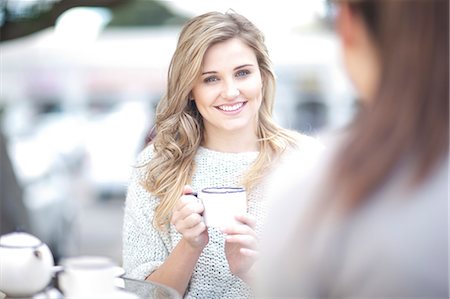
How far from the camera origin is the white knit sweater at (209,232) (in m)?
2.54

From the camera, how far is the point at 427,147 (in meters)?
1.34

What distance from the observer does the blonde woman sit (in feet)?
8.36

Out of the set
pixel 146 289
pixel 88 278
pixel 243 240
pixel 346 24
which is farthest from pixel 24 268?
pixel 346 24

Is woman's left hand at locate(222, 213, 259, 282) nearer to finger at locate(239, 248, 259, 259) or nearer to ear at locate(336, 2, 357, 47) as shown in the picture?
finger at locate(239, 248, 259, 259)

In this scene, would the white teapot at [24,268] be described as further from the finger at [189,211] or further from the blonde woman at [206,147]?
the blonde woman at [206,147]

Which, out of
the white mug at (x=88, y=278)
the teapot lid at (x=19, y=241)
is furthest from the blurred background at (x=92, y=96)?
the white mug at (x=88, y=278)

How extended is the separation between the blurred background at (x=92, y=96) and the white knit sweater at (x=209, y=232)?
241 cm

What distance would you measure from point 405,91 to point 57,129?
1321 centimetres

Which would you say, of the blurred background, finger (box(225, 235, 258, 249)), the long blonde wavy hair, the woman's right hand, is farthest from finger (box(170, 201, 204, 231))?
the blurred background

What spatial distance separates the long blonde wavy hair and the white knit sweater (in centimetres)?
3

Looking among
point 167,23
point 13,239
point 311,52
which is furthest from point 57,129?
point 13,239

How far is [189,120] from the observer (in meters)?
2.72

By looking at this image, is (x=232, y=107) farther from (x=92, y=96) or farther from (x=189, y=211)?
(x=92, y=96)

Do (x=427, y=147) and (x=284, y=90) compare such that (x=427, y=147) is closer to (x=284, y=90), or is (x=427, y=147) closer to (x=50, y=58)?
(x=50, y=58)
